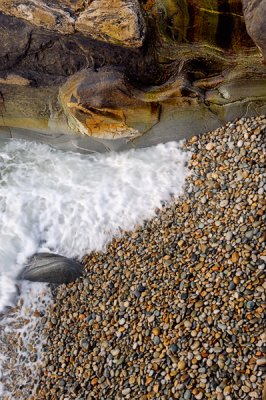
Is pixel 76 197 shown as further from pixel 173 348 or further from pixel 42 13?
pixel 173 348

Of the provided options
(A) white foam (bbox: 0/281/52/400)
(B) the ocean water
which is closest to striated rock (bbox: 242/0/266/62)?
(B) the ocean water

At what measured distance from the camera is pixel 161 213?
7.20 meters

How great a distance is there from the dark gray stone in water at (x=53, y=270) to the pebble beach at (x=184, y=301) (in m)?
0.13

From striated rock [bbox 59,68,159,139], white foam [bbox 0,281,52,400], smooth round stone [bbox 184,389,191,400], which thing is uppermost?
striated rock [bbox 59,68,159,139]

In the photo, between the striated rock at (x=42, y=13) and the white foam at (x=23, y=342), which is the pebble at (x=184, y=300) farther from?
the striated rock at (x=42, y=13)

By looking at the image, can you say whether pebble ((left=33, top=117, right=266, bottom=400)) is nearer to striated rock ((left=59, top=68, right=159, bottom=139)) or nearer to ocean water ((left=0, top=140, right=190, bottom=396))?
ocean water ((left=0, top=140, right=190, bottom=396))

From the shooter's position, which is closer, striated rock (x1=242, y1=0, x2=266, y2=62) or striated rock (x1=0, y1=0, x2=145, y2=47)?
striated rock (x1=242, y1=0, x2=266, y2=62)

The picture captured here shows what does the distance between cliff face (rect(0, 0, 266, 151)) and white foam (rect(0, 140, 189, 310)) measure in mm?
481

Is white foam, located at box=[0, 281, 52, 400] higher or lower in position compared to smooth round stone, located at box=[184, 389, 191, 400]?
lower

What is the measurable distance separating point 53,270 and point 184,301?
6.83 feet

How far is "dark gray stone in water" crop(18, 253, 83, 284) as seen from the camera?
690 centimetres

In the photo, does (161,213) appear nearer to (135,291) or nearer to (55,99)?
(135,291)

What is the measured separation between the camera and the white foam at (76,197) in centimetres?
740

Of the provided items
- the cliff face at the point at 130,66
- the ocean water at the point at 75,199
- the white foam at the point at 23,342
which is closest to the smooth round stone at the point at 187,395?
the white foam at the point at 23,342
